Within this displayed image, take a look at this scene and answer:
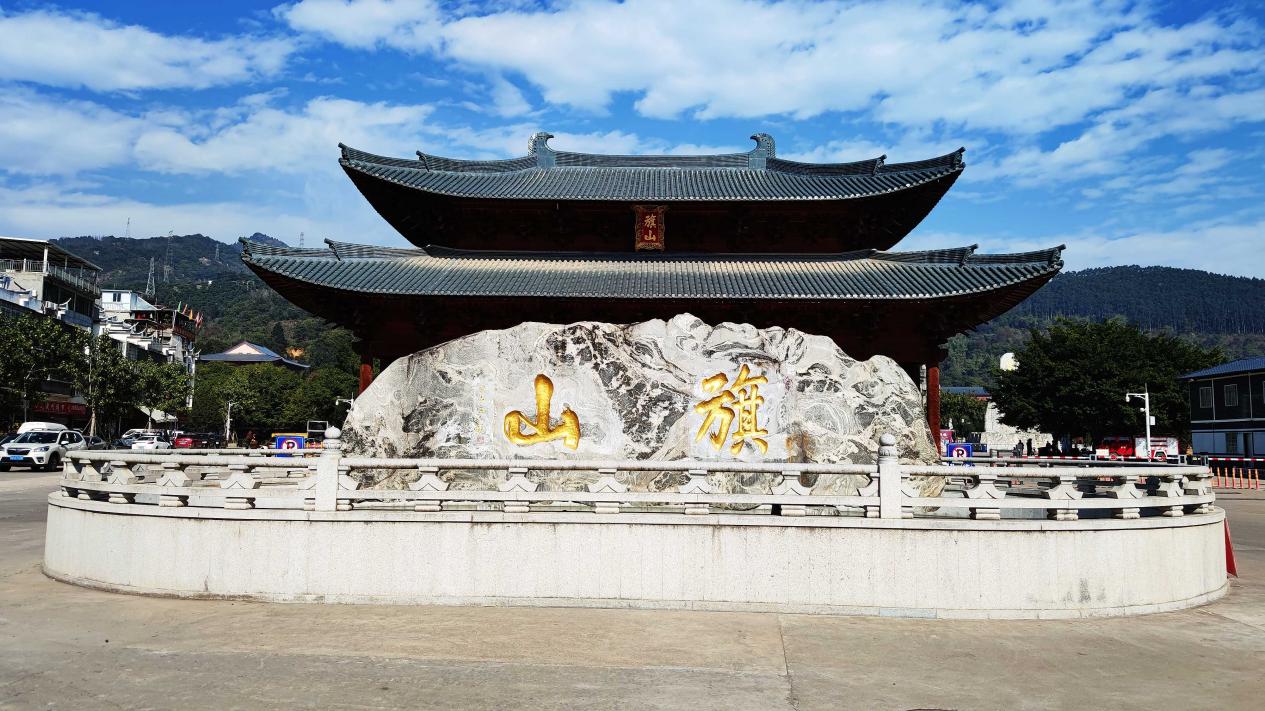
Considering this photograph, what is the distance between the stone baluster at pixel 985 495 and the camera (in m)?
11.7

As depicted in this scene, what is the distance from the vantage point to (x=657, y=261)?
830 inches

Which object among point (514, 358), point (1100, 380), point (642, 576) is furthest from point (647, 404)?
point (1100, 380)

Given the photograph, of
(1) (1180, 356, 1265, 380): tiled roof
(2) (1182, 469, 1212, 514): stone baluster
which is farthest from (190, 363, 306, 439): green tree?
(1) (1180, 356, 1265, 380): tiled roof

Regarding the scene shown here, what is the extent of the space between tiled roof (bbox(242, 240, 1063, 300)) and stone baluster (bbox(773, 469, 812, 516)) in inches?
288

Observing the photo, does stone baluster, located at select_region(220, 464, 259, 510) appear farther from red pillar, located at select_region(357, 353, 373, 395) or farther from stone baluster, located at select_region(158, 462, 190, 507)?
red pillar, located at select_region(357, 353, 373, 395)

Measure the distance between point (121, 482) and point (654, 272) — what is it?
12.1 metres

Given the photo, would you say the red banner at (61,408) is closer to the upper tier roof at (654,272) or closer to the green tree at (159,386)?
the green tree at (159,386)

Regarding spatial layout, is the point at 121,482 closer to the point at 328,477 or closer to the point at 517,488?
the point at 328,477

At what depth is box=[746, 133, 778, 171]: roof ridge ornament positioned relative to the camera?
78.9 feet

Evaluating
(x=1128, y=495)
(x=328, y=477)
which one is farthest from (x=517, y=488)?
(x=1128, y=495)

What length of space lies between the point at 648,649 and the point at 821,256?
1401 centimetres

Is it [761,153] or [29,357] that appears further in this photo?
[29,357]

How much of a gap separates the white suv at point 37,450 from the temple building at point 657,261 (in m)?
24.0

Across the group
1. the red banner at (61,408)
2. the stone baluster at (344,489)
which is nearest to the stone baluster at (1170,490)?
the stone baluster at (344,489)
